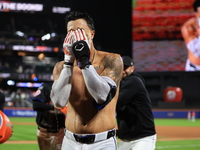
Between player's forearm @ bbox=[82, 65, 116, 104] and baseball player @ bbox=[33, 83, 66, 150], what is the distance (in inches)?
128

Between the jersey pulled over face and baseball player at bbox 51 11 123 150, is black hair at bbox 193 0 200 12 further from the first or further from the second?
the jersey pulled over face

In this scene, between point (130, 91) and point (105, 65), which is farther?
point (130, 91)

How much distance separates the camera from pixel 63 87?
2.83m

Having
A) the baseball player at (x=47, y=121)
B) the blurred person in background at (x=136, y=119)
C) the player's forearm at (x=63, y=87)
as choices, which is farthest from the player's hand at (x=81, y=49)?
the baseball player at (x=47, y=121)

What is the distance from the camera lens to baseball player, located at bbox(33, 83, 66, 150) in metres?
5.98

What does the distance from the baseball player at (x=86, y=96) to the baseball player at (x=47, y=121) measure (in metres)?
2.83

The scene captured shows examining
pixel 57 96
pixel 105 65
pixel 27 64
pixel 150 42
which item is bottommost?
pixel 27 64

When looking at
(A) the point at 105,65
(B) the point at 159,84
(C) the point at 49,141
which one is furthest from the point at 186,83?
(A) the point at 105,65

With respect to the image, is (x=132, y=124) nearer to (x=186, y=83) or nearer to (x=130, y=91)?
(x=130, y=91)

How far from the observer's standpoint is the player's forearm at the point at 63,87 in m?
2.82

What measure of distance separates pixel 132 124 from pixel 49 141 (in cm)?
187

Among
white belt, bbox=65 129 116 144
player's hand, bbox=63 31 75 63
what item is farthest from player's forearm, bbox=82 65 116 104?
white belt, bbox=65 129 116 144

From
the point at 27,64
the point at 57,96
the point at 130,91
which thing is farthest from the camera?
the point at 27,64

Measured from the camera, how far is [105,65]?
317cm
